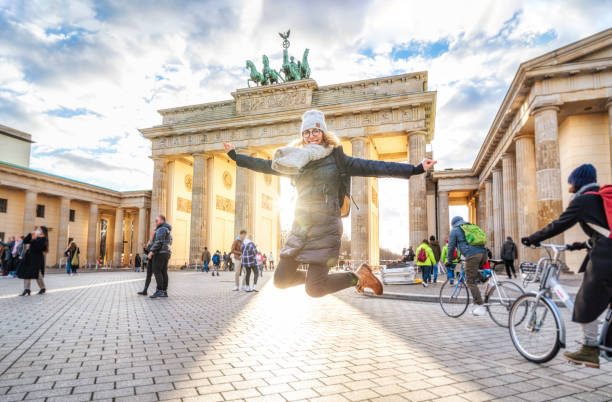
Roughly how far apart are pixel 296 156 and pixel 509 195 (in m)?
25.9

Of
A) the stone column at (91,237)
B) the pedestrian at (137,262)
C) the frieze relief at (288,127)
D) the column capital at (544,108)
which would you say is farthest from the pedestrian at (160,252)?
the stone column at (91,237)

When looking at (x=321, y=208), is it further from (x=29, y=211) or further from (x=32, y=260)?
(x=29, y=211)

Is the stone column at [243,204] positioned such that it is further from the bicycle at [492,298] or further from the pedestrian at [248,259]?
the bicycle at [492,298]

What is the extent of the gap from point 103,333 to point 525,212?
67.8ft

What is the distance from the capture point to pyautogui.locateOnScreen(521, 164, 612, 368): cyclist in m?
3.41

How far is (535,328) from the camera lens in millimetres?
4277

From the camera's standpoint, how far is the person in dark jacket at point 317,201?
12.4 feet

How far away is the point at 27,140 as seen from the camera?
4919 cm

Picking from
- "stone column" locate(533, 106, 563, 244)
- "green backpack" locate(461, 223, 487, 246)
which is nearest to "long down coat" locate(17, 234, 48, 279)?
"green backpack" locate(461, 223, 487, 246)

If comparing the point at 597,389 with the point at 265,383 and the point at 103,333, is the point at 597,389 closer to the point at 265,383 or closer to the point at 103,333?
the point at 265,383

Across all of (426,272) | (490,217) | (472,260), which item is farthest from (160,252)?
(490,217)

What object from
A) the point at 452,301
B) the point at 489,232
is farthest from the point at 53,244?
the point at 452,301

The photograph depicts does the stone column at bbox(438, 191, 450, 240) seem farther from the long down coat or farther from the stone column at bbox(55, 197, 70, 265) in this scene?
the stone column at bbox(55, 197, 70, 265)

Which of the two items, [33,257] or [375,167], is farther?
[33,257]
